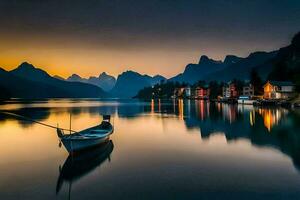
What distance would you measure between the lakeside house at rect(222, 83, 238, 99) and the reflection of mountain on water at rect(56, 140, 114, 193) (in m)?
141

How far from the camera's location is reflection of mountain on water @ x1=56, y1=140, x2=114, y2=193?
54.6 feet

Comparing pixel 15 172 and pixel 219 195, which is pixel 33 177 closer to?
pixel 15 172

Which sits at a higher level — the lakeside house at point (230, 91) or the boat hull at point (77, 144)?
the lakeside house at point (230, 91)

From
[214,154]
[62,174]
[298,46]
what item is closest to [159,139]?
[214,154]

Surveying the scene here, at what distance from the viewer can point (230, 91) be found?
540 feet

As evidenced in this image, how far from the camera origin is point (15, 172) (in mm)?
17828

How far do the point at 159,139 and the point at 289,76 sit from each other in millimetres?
107785

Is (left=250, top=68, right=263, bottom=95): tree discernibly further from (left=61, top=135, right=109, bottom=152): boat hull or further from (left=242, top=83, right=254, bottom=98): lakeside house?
→ (left=61, top=135, right=109, bottom=152): boat hull

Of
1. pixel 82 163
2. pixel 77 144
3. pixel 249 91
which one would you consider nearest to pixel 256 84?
pixel 249 91

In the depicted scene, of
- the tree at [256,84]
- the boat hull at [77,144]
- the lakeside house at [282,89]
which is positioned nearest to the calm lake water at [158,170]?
the boat hull at [77,144]

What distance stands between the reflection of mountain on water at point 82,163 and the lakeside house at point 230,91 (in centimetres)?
14110

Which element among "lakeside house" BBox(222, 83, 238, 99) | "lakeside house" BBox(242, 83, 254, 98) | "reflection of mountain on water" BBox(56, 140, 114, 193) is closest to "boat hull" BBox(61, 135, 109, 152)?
"reflection of mountain on water" BBox(56, 140, 114, 193)

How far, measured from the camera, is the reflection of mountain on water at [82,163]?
16.6 metres

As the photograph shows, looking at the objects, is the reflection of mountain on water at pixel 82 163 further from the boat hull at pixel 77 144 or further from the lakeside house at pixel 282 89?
the lakeside house at pixel 282 89
